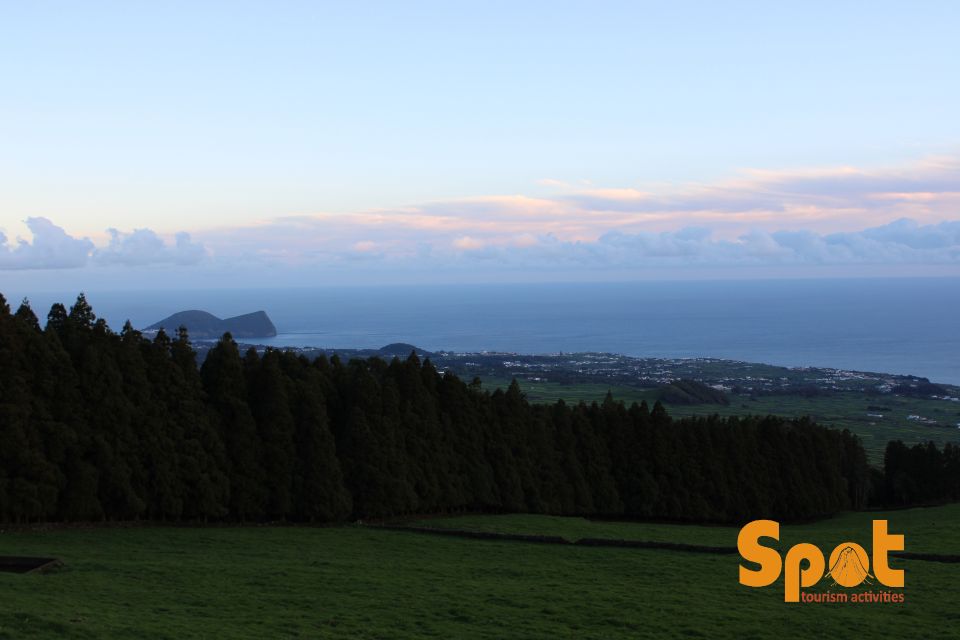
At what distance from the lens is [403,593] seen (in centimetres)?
2183

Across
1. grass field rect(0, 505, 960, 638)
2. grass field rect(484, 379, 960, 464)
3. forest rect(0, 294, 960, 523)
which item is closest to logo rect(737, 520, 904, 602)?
grass field rect(0, 505, 960, 638)

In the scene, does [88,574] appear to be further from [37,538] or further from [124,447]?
[124,447]

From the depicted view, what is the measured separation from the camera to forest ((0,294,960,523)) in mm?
33094

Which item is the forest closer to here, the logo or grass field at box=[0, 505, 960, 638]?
grass field at box=[0, 505, 960, 638]

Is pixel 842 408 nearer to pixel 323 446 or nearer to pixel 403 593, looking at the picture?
A: pixel 323 446

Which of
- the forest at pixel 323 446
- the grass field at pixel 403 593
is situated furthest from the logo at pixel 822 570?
the forest at pixel 323 446

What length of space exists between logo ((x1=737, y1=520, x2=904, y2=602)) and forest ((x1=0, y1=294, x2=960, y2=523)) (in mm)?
16618

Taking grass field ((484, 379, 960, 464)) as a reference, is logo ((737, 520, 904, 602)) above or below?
above

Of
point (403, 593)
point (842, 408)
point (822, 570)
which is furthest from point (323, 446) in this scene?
point (842, 408)

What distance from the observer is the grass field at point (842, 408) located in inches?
4616

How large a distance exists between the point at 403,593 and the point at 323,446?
1753 centimetres

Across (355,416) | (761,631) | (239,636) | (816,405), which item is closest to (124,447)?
(355,416)

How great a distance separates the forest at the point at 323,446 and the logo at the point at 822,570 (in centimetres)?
1662

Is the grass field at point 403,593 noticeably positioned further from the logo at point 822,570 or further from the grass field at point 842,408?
the grass field at point 842,408
